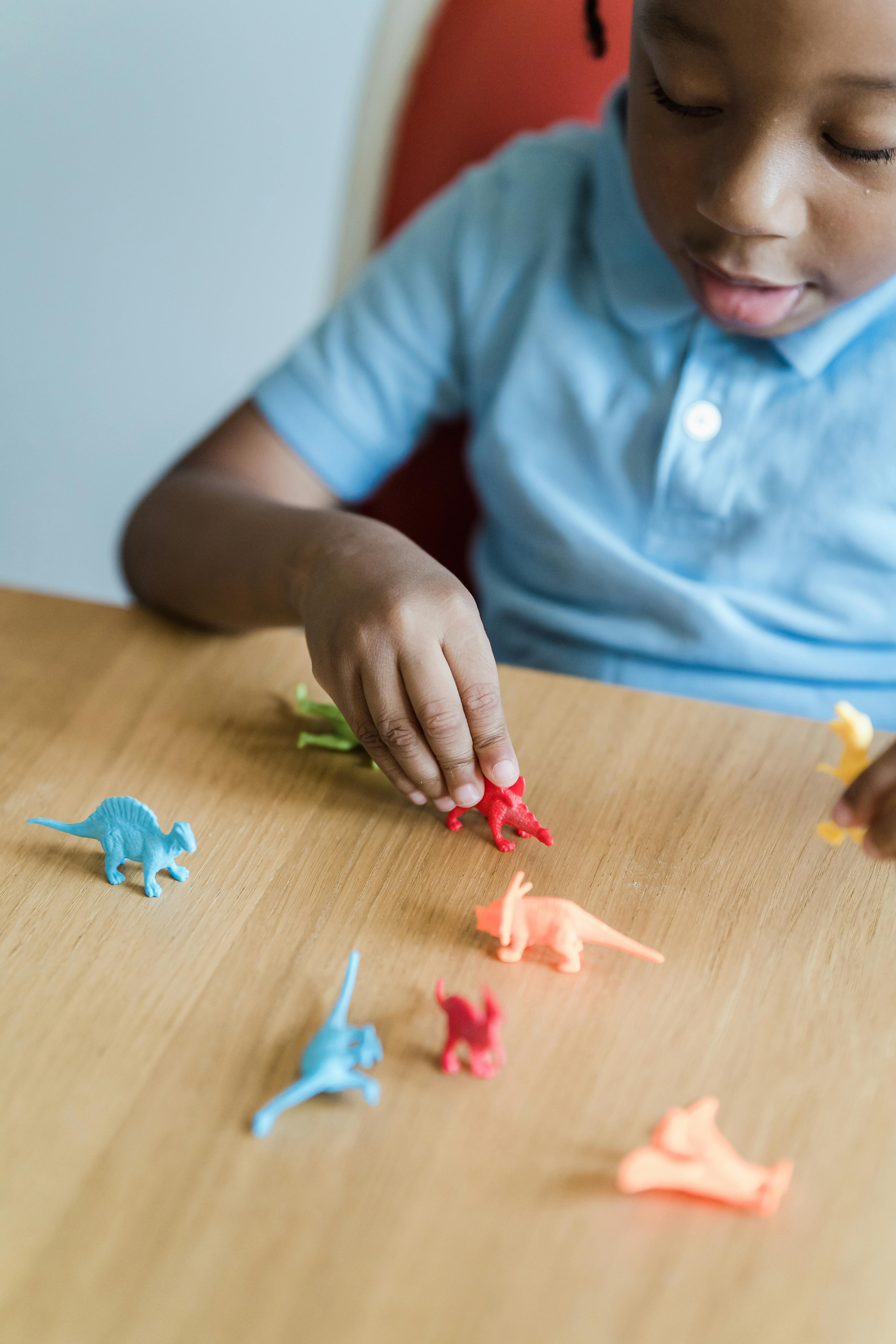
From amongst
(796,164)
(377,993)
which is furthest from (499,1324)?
(796,164)

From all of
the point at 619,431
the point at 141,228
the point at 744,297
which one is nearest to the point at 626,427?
the point at 619,431

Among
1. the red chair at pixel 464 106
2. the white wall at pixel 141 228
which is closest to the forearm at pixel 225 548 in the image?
the red chair at pixel 464 106

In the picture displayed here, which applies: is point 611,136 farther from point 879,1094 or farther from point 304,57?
point 304,57

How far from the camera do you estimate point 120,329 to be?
158cm

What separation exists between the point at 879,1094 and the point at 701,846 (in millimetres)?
134

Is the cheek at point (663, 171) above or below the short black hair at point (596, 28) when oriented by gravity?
below

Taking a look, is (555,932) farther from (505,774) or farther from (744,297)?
(744,297)

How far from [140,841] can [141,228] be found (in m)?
1.24

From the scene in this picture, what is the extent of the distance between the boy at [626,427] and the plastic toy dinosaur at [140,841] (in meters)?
0.11

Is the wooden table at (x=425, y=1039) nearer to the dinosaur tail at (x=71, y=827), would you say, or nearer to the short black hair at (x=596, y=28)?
the dinosaur tail at (x=71, y=827)

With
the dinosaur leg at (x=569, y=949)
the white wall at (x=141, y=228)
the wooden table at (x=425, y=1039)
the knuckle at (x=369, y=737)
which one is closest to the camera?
the wooden table at (x=425, y=1039)

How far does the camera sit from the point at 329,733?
0.58m

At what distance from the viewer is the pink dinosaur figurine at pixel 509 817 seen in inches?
19.7

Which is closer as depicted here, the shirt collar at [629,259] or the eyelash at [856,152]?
→ the eyelash at [856,152]
